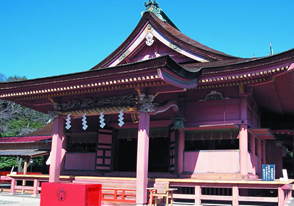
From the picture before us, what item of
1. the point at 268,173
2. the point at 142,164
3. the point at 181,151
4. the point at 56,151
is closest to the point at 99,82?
the point at 142,164

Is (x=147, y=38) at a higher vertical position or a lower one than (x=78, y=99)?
higher

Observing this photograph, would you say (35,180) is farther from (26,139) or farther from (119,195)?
(26,139)

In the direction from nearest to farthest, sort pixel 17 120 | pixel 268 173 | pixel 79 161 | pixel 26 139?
pixel 268 173, pixel 79 161, pixel 26 139, pixel 17 120

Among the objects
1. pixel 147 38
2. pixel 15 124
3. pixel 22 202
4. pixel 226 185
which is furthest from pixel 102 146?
pixel 15 124

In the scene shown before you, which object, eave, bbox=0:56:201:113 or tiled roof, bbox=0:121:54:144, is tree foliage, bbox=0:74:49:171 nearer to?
tiled roof, bbox=0:121:54:144

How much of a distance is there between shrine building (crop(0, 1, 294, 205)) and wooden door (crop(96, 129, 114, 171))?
5cm

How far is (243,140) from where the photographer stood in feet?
46.2

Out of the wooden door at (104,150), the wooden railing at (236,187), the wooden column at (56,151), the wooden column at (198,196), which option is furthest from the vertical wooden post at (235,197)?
the wooden column at (56,151)

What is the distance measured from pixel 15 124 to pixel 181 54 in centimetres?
3663

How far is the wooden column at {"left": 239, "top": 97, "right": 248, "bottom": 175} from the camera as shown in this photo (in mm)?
13834

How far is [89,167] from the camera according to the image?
18031mm

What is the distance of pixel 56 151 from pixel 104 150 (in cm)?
280

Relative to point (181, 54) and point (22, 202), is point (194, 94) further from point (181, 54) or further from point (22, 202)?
point (22, 202)

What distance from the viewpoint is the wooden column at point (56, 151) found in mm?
15242
